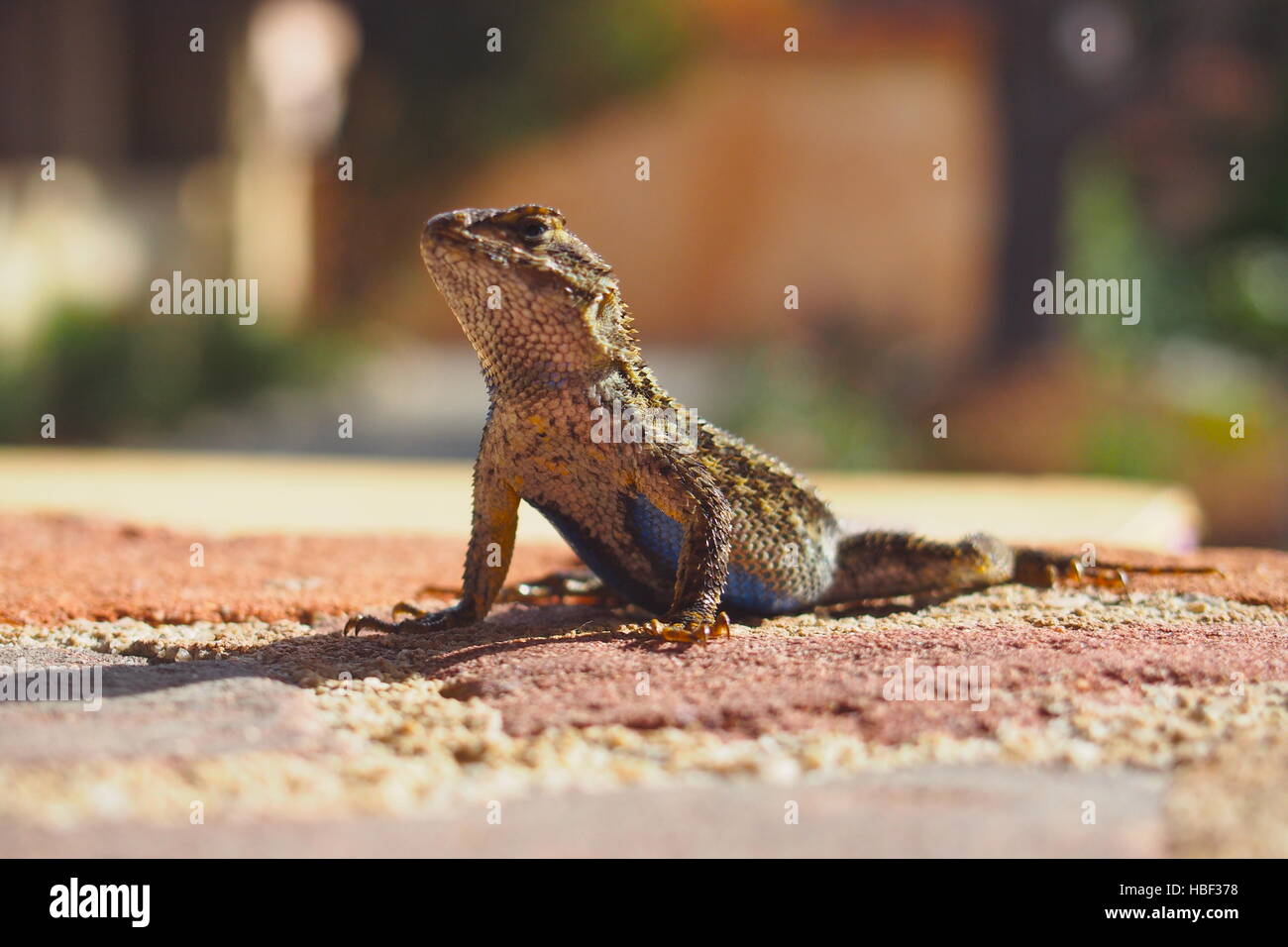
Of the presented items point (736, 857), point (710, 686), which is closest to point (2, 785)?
point (736, 857)

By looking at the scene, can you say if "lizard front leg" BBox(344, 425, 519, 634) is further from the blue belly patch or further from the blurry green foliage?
the blurry green foliage

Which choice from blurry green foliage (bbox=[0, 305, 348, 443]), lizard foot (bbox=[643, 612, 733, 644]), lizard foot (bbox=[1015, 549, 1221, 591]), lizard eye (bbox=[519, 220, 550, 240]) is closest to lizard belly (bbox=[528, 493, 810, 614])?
lizard foot (bbox=[643, 612, 733, 644])

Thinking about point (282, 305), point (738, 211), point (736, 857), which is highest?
point (738, 211)

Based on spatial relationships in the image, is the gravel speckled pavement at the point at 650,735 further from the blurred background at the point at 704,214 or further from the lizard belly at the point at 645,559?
the blurred background at the point at 704,214

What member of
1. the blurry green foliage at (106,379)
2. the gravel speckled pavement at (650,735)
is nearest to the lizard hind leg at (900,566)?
the gravel speckled pavement at (650,735)

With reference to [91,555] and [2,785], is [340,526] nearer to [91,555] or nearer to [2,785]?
[91,555]

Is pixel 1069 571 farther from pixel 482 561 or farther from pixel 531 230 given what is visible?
pixel 531 230
